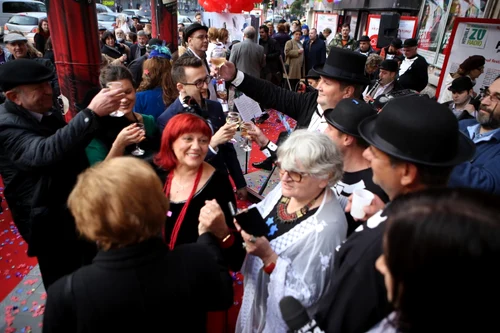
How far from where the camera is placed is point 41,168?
1961mm

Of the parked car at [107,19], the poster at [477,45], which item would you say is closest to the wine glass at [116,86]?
the poster at [477,45]

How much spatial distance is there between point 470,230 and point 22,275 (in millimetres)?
3829

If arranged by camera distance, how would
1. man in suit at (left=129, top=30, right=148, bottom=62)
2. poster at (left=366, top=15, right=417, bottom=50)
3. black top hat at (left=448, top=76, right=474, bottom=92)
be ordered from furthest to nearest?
1. poster at (left=366, top=15, right=417, bottom=50)
2. man in suit at (left=129, top=30, right=148, bottom=62)
3. black top hat at (left=448, top=76, right=474, bottom=92)

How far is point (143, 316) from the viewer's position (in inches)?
42.5

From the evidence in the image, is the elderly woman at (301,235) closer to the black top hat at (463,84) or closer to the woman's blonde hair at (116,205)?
the woman's blonde hair at (116,205)

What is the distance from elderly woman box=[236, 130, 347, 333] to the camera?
1.58 metres

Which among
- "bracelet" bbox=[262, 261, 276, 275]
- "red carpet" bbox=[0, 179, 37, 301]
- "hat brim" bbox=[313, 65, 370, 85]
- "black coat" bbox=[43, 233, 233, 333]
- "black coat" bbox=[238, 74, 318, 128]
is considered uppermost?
"hat brim" bbox=[313, 65, 370, 85]

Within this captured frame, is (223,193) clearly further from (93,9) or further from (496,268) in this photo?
(93,9)

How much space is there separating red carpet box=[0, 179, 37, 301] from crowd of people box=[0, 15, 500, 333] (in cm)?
114

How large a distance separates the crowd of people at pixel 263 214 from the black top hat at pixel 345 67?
0.04 feet

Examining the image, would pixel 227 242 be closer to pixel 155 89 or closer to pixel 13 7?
pixel 155 89

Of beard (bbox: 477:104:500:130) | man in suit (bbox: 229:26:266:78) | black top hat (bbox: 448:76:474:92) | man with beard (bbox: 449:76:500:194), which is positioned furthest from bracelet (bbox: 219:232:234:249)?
man in suit (bbox: 229:26:266:78)

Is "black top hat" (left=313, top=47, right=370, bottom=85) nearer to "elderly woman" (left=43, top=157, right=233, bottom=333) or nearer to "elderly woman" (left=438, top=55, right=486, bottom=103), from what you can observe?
"elderly woman" (left=43, top=157, right=233, bottom=333)

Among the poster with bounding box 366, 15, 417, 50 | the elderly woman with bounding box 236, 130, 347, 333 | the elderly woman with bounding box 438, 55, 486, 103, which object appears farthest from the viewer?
the poster with bounding box 366, 15, 417, 50
